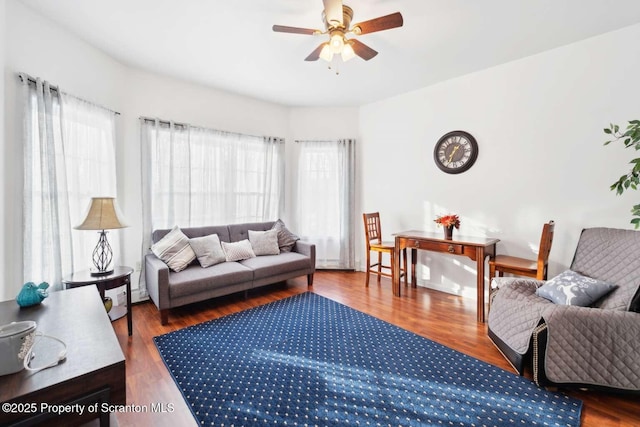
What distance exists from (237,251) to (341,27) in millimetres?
2739

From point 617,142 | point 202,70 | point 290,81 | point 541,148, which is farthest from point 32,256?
point 617,142

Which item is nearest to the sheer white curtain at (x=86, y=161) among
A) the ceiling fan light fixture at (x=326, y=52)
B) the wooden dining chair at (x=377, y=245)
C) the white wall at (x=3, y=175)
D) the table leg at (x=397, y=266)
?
the white wall at (x=3, y=175)

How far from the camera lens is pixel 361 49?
90.8 inches

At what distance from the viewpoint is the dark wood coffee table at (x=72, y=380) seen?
896mm

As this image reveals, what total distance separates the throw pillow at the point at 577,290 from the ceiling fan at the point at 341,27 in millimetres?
2322

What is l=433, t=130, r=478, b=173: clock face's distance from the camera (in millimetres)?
3461

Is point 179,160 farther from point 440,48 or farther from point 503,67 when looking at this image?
point 503,67

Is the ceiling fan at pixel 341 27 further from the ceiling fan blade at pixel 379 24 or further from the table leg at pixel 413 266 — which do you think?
the table leg at pixel 413 266

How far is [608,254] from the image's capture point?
2.24 meters

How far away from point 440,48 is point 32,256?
164 inches

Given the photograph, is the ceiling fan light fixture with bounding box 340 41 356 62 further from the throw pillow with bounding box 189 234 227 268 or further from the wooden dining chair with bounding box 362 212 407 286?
the throw pillow with bounding box 189 234 227 268

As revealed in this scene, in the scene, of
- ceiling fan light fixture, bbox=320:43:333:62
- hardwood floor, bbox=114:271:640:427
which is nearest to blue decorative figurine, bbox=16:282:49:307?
hardwood floor, bbox=114:271:640:427

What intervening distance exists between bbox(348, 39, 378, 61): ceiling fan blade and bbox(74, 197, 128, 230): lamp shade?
2.52 meters

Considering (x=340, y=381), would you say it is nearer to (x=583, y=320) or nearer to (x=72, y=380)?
(x=72, y=380)
